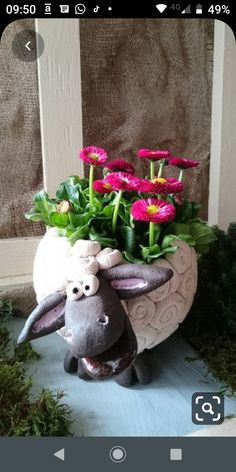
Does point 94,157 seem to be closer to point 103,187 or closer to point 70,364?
point 103,187

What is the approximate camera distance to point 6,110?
0.52 metres

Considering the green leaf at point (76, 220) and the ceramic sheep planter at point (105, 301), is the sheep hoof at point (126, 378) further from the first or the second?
the green leaf at point (76, 220)

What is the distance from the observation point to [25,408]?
0.38 metres

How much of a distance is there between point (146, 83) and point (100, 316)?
0.36 m

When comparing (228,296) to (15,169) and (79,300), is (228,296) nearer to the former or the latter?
(79,300)

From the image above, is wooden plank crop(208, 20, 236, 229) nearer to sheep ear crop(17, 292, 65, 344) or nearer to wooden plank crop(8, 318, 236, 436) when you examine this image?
wooden plank crop(8, 318, 236, 436)

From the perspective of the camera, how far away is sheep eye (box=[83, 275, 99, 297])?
33 centimetres

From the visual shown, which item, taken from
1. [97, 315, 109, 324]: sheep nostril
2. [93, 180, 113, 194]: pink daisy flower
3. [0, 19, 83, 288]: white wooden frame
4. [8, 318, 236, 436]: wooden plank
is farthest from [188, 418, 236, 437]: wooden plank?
[0, 19, 83, 288]: white wooden frame

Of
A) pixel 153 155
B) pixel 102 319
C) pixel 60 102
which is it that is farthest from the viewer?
pixel 60 102

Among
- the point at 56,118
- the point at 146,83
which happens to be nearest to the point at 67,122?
the point at 56,118

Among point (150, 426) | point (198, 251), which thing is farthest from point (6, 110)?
point (150, 426)

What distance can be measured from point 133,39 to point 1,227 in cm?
31

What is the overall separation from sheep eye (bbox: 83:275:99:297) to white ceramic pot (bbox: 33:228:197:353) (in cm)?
1

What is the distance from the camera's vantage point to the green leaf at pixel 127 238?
378 mm
